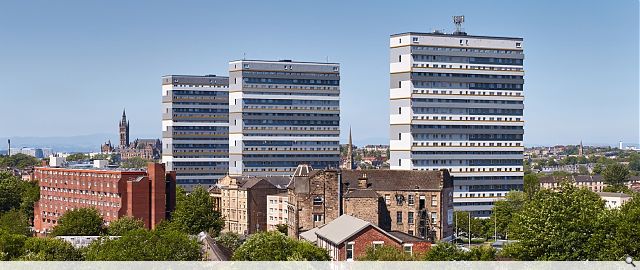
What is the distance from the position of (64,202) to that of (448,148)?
44008 millimetres

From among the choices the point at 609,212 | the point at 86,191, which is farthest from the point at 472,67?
the point at 609,212

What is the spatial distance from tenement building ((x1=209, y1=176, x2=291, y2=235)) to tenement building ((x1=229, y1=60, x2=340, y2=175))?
24.4 m

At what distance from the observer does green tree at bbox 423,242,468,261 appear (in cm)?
6060

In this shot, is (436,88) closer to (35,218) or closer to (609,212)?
(35,218)

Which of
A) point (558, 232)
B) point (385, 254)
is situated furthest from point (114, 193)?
point (558, 232)

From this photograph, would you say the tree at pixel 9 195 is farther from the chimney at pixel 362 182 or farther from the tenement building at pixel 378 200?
the chimney at pixel 362 182

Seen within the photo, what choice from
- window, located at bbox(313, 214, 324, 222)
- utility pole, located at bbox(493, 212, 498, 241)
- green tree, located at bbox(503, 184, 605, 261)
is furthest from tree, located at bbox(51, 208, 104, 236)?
green tree, located at bbox(503, 184, 605, 261)

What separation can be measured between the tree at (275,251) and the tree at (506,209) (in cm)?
5044

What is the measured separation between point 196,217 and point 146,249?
43.3 meters

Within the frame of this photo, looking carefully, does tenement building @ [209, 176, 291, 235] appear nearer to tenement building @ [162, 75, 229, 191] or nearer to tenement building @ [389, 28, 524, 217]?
tenement building @ [389, 28, 524, 217]

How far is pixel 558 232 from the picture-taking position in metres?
56.0

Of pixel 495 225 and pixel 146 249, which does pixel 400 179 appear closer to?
pixel 495 225

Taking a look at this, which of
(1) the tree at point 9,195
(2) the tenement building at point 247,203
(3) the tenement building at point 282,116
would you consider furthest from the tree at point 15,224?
(3) the tenement building at point 282,116

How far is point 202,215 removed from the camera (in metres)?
107
